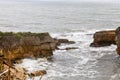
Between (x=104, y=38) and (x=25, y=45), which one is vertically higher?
(x=25, y=45)

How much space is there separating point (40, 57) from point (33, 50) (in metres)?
1.27

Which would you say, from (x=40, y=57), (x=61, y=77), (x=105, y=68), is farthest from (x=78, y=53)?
(x=61, y=77)

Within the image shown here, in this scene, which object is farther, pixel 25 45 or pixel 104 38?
pixel 104 38

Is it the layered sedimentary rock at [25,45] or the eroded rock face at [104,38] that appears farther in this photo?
the eroded rock face at [104,38]

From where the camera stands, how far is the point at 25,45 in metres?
40.4

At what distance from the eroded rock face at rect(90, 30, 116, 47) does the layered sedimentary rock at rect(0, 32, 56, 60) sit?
31.2ft

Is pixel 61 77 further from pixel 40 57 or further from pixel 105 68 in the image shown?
pixel 40 57

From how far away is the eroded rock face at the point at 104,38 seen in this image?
162 ft

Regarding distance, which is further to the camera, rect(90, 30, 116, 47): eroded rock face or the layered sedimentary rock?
rect(90, 30, 116, 47): eroded rock face

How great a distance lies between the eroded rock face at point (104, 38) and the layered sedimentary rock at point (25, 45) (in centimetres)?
951

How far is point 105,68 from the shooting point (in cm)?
3591

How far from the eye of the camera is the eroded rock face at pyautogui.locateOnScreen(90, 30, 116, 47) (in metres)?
49.4

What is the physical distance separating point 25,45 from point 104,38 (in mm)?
14411

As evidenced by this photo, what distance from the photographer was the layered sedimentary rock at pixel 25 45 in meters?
38.6
